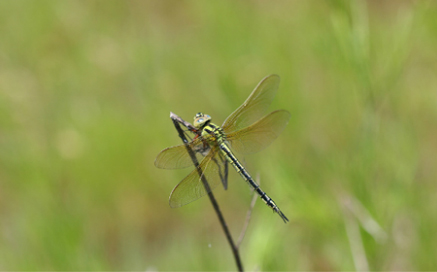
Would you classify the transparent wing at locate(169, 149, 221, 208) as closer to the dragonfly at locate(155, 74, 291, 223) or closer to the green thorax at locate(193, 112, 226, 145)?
the dragonfly at locate(155, 74, 291, 223)

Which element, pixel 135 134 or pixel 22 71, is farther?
pixel 22 71

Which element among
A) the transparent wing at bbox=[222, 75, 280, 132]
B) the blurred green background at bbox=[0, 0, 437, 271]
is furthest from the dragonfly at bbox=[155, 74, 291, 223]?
the blurred green background at bbox=[0, 0, 437, 271]

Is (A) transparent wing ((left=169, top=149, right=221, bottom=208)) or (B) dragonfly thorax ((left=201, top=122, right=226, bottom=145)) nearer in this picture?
(A) transparent wing ((left=169, top=149, right=221, bottom=208))

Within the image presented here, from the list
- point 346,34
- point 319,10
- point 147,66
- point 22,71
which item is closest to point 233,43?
point 319,10

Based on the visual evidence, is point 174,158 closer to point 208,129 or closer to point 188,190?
point 188,190

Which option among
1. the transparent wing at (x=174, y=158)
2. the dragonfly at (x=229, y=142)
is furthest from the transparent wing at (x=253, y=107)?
the transparent wing at (x=174, y=158)

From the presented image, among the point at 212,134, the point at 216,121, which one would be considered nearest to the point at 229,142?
the point at 212,134

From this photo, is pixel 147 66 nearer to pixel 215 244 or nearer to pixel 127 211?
pixel 127 211

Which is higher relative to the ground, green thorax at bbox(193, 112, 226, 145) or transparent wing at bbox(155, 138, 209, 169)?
green thorax at bbox(193, 112, 226, 145)
